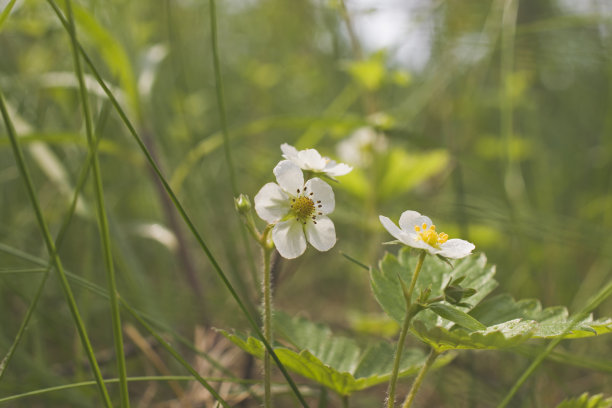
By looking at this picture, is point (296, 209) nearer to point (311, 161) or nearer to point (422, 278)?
point (311, 161)

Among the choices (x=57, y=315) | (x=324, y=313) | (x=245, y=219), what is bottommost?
(x=57, y=315)

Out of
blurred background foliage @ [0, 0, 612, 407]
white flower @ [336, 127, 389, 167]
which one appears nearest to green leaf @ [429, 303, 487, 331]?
blurred background foliage @ [0, 0, 612, 407]

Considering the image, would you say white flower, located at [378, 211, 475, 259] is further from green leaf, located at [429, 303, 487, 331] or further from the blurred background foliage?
the blurred background foliage

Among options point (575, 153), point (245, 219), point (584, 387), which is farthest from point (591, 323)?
point (575, 153)

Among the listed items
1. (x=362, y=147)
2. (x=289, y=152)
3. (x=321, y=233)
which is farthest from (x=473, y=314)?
(x=362, y=147)

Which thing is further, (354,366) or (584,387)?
(584,387)

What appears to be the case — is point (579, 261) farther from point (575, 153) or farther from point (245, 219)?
point (245, 219)
